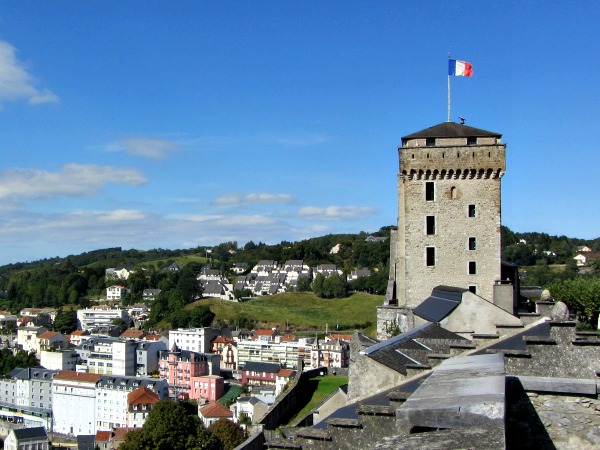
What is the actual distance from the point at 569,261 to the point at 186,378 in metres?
73.8

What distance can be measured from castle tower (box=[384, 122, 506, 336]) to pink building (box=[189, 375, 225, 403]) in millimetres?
58550

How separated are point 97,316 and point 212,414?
80132 millimetres

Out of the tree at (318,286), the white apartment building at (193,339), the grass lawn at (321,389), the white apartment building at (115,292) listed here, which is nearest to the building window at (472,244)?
the grass lawn at (321,389)

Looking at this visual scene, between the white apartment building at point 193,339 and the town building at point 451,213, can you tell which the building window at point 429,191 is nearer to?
the town building at point 451,213

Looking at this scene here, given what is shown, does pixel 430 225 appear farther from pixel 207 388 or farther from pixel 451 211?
pixel 207 388

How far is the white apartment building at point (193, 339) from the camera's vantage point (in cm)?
10364

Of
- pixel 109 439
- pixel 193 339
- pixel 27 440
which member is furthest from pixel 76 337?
pixel 109 439

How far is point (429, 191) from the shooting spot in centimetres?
2638

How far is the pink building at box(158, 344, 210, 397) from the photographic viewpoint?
275 feet

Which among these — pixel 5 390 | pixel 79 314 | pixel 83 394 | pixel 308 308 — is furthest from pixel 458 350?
pixel 79 314

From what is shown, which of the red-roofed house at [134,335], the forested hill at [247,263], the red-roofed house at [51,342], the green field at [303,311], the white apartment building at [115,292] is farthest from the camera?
the white apartment building at [115,292]

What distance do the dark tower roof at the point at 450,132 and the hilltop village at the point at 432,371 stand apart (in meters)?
0.08

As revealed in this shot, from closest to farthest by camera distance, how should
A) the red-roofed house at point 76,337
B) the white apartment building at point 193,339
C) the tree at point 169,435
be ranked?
the tree at point 169,435 → the white apartment building at point 193,339 → the red-roofed house at point 76,337

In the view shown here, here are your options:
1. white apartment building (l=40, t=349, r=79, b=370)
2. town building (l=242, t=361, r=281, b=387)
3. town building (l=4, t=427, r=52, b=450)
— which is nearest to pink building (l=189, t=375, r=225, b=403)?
town building (l=242, t=361, r=281, b=387)
